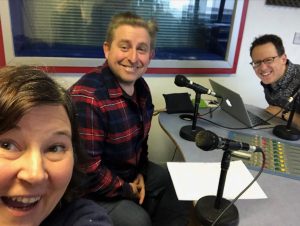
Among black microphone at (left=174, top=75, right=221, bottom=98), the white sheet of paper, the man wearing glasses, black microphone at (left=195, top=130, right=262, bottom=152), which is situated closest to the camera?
black microphone at (left=195, top=130, right=262, bottom=152)

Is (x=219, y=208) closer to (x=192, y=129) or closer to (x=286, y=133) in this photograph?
(x=192, y=129)

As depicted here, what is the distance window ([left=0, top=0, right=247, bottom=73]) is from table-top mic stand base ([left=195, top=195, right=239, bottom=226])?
120 cm

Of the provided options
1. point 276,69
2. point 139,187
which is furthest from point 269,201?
point 276,69

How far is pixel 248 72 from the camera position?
7.39 ft

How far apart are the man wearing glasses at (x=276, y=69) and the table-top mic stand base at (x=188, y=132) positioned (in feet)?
1.96

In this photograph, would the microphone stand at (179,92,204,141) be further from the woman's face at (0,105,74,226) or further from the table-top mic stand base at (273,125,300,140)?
the woman's face at (0,105,74,226)

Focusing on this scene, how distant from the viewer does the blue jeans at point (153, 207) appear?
4.23 ft

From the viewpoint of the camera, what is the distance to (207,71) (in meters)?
2.14

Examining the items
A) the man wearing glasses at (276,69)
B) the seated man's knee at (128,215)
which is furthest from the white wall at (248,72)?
the seated man's knee at (128,215)

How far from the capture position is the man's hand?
1465 mm

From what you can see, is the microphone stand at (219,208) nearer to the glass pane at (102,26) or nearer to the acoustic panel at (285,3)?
the glass pane at (102,26)

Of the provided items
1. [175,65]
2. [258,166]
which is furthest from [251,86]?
[258,166]

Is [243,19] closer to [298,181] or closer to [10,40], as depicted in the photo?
[298,181]

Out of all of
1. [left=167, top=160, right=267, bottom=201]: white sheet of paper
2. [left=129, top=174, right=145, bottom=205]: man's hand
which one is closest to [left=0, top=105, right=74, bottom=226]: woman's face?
[left=167, top=160, right=267, bottom=201]: white sheet of paper
